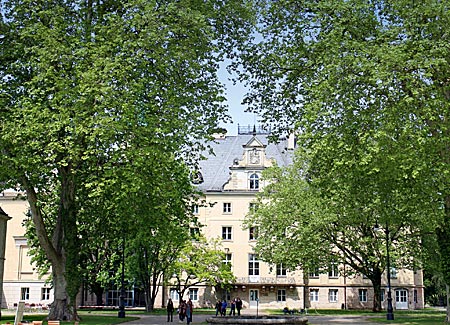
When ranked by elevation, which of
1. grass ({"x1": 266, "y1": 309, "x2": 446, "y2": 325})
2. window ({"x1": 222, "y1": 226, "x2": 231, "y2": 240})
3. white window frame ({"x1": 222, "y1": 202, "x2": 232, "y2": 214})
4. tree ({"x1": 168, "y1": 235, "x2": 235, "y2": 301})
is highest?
white window frame ({"x1": 222, "y1": 202, "x2": 232, "y2": 214})

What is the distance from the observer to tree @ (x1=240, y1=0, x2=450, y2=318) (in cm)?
2033

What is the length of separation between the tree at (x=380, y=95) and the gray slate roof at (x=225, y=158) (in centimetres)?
4087

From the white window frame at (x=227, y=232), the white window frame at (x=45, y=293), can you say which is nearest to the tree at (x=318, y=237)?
the white window frame at (x=227, y=232)

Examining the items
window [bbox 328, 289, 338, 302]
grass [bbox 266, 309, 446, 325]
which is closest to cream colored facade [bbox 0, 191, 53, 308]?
grass [bbox 266, 309, 446, 325]

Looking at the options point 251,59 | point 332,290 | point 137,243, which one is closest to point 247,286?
point 332,290

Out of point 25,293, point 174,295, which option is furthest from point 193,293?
point 25,293

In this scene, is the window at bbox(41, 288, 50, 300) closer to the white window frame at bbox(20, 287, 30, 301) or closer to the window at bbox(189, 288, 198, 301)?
the white window frame at bbox(20, 287, 30, 301)

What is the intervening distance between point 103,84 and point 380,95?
32.2 ft

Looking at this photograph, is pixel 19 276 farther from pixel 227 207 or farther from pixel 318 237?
pixel 318 237

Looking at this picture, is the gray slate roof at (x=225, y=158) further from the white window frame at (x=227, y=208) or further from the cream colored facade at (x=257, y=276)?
the white window frame at (x=227, y=208)

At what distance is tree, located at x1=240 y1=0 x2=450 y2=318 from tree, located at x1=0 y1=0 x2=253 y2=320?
4031 mm

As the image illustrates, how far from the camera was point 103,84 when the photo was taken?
2095 cm

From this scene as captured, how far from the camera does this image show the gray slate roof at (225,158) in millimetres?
66625

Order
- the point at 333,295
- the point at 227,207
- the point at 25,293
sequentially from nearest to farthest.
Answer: the point at 25,293
the point at 333,295
the point at 227,207
